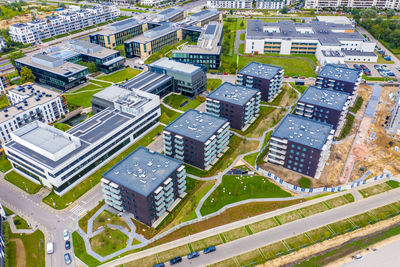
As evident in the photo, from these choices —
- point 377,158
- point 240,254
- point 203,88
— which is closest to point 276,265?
point 240,254

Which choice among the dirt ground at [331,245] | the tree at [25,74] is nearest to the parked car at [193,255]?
the dirt ground at [331,245]

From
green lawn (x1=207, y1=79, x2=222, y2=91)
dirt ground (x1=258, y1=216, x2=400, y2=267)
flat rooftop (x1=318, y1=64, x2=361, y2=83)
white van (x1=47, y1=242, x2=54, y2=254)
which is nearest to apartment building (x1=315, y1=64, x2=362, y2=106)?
flat rooftop (x1=318, y1=64, x2=361, y2=83)

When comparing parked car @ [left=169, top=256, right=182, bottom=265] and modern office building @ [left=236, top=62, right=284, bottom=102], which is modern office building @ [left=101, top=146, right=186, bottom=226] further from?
modern office building @ [left=236, top=62, right=284, bottom=102]

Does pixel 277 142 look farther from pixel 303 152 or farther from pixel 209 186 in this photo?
pixel 209 186

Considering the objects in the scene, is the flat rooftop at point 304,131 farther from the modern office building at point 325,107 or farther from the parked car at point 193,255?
the parked car at point 193,255

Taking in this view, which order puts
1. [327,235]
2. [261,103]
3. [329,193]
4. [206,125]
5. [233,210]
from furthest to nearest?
[261,103], [206,125], [329,193], [233,210], [327,235]

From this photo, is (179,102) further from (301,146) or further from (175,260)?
(175,260)

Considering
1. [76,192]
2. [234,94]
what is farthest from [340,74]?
[76,192]

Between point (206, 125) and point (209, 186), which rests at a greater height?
point (206, 125)
